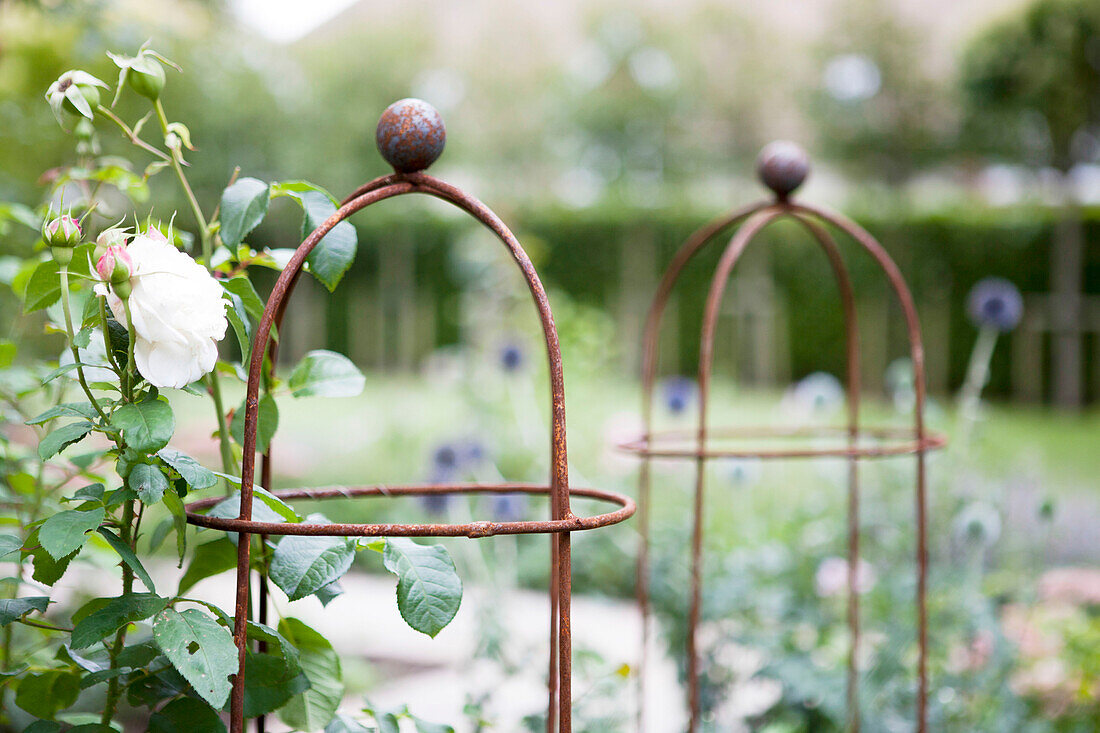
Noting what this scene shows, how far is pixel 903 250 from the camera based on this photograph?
7090 mm

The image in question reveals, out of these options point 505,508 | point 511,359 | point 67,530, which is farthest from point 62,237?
point 511,359

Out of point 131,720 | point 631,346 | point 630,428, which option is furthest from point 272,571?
point 631,346

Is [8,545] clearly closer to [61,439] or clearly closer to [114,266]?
[61,439]

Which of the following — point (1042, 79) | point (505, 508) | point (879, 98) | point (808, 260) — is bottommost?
point (505, 508)

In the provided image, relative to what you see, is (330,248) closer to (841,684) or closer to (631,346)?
(841,684)

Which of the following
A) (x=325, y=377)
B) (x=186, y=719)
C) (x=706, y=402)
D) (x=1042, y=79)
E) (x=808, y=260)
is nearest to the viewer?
(x=186, y=719)

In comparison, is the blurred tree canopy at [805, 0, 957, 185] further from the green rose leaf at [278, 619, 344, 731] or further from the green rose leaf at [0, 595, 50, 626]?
the green rose leaf at [0, 595, 50, 626]

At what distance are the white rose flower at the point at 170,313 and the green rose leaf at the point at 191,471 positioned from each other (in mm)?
65

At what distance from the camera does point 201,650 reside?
1.95ft

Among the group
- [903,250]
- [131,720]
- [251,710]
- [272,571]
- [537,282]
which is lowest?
[131,720]

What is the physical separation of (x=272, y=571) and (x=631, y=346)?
6.30 metres

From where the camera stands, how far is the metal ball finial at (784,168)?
1.05 metres

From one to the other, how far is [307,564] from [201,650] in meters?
0.09

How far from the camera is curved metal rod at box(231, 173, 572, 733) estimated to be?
0.61 meters
